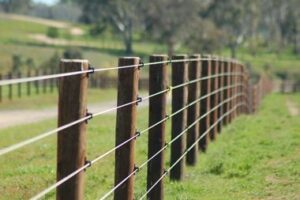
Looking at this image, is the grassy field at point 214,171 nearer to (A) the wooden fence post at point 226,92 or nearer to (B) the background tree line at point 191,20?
(A) the wooden fence post at point 226,92

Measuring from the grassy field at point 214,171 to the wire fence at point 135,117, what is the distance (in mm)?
394

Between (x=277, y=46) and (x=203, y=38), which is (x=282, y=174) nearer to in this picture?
(x=203, y=38)

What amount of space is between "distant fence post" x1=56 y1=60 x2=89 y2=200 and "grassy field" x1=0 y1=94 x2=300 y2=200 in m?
3.23

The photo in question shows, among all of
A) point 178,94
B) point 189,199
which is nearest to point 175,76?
point 178,94

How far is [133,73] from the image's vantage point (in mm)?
5840

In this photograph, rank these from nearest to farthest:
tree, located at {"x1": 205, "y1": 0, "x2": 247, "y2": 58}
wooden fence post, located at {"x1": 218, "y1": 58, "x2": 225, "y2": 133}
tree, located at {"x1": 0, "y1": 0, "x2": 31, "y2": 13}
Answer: wooden fence post, located at {"x1": 218, "y1": 58, "x2": 225, "y2": 133} → tree, located at {"x1": 205, "y1": 0, "x2": 247, "y2": 58} → tree, located at {"x1": 0, "y1": 0, "x2": 31, "y2": 13}

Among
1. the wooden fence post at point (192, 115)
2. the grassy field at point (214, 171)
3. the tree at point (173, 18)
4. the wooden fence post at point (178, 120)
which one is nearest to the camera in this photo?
the grassy field at point (214, 171)

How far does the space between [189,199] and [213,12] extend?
268 feet

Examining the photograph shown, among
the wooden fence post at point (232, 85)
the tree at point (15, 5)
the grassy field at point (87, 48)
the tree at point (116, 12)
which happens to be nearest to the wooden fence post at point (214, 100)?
the wooden fence post at point (232, 85)

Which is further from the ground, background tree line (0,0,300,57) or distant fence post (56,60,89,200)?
background tree line (0,0,300,57)

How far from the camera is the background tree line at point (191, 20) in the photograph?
81312mm

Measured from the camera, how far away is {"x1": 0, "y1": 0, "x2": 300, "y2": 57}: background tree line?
81312 millimetres

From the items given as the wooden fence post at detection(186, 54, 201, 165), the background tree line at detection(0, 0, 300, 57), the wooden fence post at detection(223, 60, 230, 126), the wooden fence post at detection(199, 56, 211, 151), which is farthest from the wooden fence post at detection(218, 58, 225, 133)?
the background tree line at detection(0, 0, 300, 57)

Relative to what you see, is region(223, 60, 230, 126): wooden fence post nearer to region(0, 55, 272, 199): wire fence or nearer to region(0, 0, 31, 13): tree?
region(0, 55, 272, 199): wire fence
